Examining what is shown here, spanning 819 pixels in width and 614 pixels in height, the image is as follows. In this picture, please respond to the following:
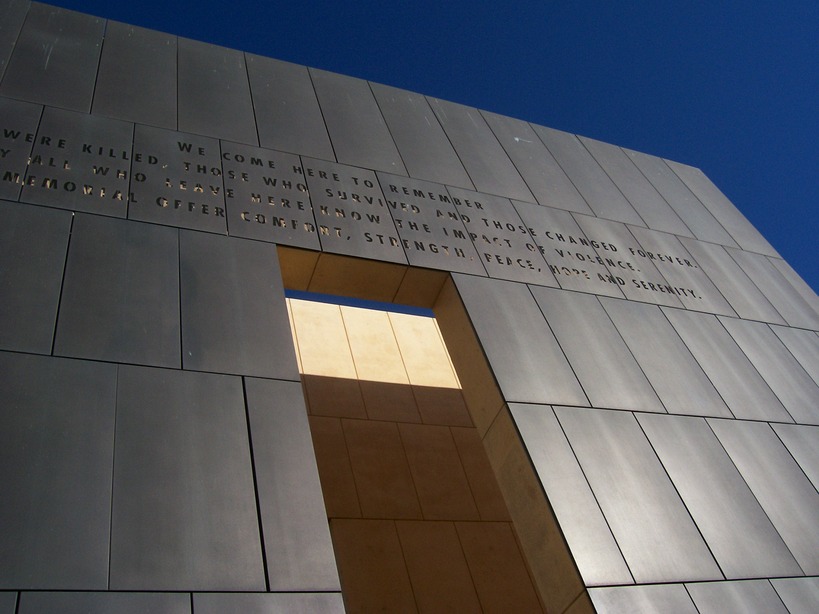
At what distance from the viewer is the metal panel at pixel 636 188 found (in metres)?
13.1

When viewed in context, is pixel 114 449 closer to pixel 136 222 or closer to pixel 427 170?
pixel 136 222

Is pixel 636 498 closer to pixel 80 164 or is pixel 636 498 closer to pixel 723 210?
pixel 80 164

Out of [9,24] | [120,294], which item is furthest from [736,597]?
[9,24]

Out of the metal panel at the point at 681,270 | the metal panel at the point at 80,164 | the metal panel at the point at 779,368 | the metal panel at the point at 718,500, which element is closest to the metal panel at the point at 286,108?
the metal panel at the point at 80,164

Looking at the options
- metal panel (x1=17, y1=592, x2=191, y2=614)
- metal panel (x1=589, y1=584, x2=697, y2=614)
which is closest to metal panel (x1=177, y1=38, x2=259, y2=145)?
metal panel (x1=17, y1=592, x2=191, y2=614)

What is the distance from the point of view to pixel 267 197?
919cm

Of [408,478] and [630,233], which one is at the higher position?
[630,233]

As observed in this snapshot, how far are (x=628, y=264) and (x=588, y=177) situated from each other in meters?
2.52

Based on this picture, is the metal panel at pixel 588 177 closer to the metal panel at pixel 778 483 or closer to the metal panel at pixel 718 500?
the metal panel at pixel 778 483

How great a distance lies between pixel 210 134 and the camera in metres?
9.77

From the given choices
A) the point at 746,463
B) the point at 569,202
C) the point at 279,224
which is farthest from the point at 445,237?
the point at 746,463

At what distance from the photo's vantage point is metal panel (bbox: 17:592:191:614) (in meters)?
4.82

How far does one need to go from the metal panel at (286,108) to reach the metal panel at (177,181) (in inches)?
41.9

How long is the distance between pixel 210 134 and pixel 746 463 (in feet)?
25.9
